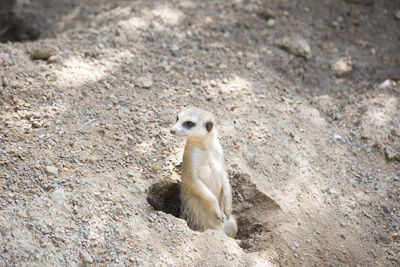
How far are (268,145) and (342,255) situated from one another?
1033 mm

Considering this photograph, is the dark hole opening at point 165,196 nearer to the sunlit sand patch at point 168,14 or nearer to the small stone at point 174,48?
the small stone at point 174,48

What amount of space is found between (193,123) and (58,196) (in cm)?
100

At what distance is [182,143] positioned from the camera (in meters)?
3.50

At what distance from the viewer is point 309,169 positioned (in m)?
3.52

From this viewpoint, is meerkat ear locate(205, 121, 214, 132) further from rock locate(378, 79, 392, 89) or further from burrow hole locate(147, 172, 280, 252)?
rock locate(378, 79, 392, 89)

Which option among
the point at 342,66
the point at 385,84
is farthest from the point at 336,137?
the point at 342,66

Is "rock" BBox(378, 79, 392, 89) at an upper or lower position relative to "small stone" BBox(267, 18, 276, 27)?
lower

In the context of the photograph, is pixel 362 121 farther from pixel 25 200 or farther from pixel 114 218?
pixel 25 200

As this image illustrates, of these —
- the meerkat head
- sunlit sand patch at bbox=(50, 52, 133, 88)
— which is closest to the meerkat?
the meerkat head

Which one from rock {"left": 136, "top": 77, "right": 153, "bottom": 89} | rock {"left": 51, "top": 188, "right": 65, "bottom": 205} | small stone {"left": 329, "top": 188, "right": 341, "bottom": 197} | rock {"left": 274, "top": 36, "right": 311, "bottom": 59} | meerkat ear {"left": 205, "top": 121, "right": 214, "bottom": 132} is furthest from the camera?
rock {"left": 274, "top": 36, "right": 311, "bottom": 59}

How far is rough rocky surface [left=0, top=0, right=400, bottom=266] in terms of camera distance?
108 inches

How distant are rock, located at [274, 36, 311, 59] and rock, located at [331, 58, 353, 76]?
0.32m

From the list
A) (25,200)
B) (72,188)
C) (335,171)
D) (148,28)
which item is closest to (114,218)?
(72,188)

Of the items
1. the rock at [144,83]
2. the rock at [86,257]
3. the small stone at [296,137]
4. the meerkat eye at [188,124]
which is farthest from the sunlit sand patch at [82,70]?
the small stone at [296,137]
